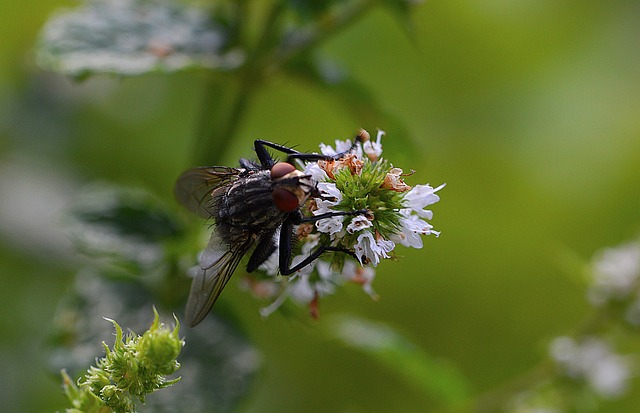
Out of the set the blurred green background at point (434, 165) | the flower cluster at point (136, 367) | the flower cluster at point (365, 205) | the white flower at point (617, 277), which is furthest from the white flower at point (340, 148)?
the blurred green background at point (434, 165)

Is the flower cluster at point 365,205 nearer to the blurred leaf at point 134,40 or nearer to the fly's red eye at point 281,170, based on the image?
the fly's red eye at point 281,170

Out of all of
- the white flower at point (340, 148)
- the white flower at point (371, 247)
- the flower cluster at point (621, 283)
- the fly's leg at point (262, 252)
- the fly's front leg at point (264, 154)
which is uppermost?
the flower cluster at point (621, 283)

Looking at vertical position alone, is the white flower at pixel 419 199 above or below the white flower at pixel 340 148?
below

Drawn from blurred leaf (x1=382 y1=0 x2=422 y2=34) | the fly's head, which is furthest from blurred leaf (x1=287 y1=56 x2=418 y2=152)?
the fly's head

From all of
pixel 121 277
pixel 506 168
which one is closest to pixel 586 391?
pixel 121 277

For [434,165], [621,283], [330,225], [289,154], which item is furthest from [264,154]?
[434,165]

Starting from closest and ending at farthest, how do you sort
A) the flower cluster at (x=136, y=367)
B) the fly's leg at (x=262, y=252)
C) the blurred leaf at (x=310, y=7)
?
the flower cluster at (x=136, y=367) → the fly's leg at (x=262, y=252) → the blurred leaf at (x=310, y=7)

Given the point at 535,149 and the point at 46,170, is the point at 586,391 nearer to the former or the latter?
the point at 535,149

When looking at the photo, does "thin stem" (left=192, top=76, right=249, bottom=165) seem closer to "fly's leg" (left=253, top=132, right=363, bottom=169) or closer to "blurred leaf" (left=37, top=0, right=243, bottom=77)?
"blurred leaf" (left=37, top=0, right=243, bottom=77)

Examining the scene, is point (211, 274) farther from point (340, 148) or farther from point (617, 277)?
point (617, 277)
